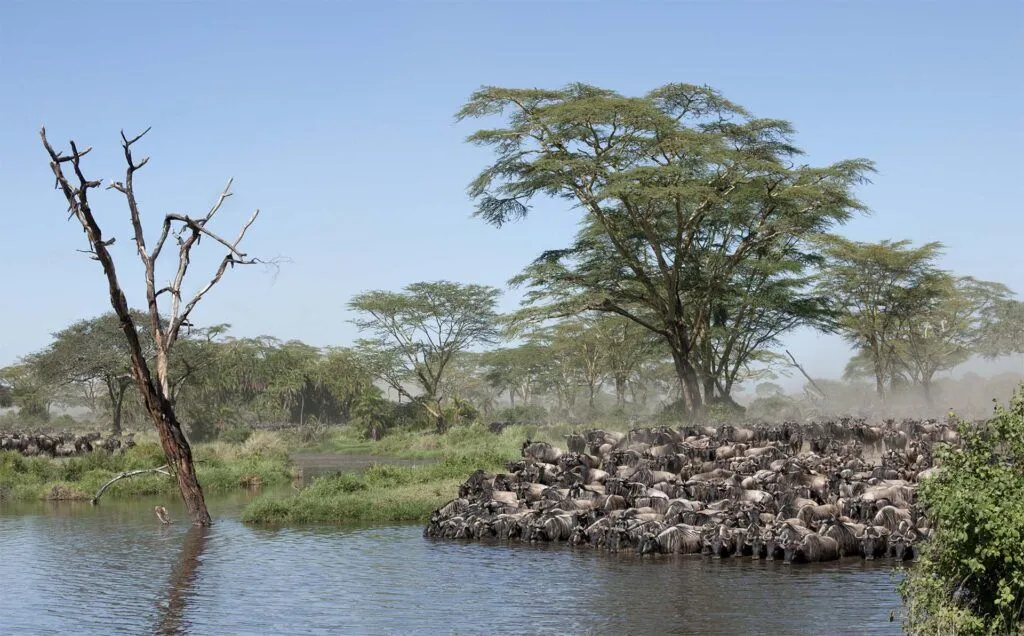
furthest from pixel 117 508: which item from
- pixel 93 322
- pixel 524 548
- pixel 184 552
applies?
pixel 93 322

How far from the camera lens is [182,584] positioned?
14.2 meters

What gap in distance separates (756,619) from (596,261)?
27.8 metres

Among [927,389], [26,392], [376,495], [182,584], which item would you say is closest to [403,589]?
[182,584]

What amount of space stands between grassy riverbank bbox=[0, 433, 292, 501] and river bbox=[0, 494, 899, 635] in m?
7.93

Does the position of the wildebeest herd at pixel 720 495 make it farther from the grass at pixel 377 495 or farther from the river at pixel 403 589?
the grass at pixel 377 495

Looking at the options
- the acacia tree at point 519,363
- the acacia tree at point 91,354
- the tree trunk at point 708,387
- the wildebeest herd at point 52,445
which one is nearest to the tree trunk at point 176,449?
the wildebeest herd at point 52,445

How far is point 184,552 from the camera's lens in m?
16.9

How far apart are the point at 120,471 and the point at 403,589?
18.0m

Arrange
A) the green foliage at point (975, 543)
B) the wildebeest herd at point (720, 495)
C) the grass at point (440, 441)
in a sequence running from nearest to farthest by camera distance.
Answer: the green foliage at point (975, 543)
the wildebeest herd at point (720, 495)
the grass at point (440, 441)

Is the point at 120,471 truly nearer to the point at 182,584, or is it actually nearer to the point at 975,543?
the point at 182,584

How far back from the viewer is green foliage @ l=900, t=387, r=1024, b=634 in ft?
26.4

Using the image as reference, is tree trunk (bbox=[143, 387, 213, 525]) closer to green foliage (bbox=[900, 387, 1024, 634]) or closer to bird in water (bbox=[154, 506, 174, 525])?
bird in water (bbox=[154, 506, 174, 525])

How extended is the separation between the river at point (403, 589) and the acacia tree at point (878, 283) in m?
36.5

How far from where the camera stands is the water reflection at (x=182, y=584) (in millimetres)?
11867
